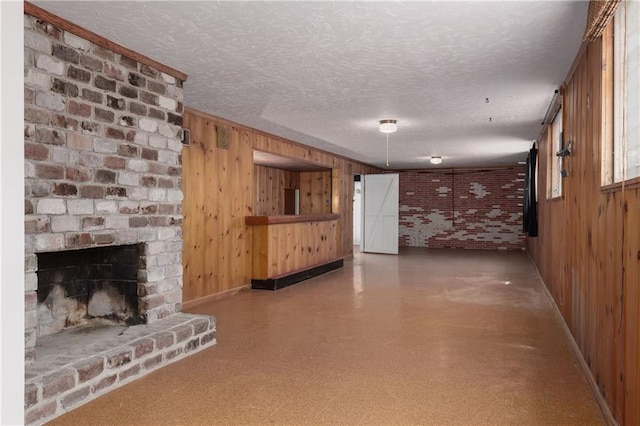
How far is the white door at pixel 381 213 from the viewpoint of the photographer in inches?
445

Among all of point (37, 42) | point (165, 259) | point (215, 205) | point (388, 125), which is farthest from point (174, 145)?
point (388, 125)

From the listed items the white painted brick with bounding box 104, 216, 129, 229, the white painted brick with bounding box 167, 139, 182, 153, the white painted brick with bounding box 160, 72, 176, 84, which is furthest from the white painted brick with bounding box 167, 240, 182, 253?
the white painted brick with bounding box 160, 72, 176, 84

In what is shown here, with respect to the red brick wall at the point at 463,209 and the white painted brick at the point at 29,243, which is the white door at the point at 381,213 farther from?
the white painted brick at the point at 29,243

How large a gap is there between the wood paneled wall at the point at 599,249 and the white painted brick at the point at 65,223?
3.03m

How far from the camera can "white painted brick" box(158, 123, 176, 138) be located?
3.70 m

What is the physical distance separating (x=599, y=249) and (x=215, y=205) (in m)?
4.31

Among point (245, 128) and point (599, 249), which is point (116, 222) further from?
point (245, 128)

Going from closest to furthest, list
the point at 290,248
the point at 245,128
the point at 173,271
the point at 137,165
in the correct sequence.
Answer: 1. the point at 137,165
2. the point at 173,271
3. the point at 245,128
4. the point at 290,248

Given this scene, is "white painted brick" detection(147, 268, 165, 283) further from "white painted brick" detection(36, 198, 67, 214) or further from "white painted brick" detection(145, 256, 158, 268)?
"white painted brick" detection(36, 198, 67, 214)

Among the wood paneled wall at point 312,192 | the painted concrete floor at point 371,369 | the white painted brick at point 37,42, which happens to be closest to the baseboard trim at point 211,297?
the painted concrete floor at point 371,369

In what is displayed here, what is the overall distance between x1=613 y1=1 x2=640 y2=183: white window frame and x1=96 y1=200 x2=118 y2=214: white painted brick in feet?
9.94

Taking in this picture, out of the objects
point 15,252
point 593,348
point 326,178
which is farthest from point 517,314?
point 326,178

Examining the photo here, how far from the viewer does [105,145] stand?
10.5 feet

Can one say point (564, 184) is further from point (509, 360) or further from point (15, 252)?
point (15, 252)
